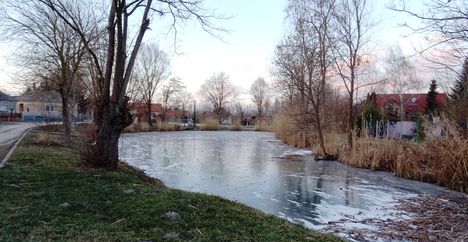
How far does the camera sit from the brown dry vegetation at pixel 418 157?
1191cm

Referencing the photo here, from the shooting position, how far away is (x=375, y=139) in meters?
18.0

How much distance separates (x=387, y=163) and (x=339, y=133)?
28.4 feet

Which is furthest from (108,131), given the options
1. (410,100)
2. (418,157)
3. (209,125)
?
(410,100)

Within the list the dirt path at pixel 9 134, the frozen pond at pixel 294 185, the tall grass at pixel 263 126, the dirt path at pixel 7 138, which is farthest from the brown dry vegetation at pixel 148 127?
the frozen pond at pixel 294 185

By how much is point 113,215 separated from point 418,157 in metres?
11.5

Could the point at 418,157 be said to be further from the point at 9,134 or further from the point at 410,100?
the point at 410,100

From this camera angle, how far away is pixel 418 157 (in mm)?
14180

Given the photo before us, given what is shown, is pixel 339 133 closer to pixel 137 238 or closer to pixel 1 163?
pixel 1 163

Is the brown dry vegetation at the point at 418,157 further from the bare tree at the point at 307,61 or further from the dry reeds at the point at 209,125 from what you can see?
the dry reeds at the point at 209,125

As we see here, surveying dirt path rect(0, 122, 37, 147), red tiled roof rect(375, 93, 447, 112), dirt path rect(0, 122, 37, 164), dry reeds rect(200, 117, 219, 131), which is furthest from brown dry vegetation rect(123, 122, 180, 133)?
red tiled roof rect(375, 93, 447, 112)

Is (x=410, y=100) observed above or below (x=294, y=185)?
above

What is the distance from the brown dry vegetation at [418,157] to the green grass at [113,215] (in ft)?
25.6

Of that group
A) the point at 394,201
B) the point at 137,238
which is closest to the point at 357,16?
the point at 394,201

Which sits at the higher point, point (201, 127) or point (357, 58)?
point (357, 58)
